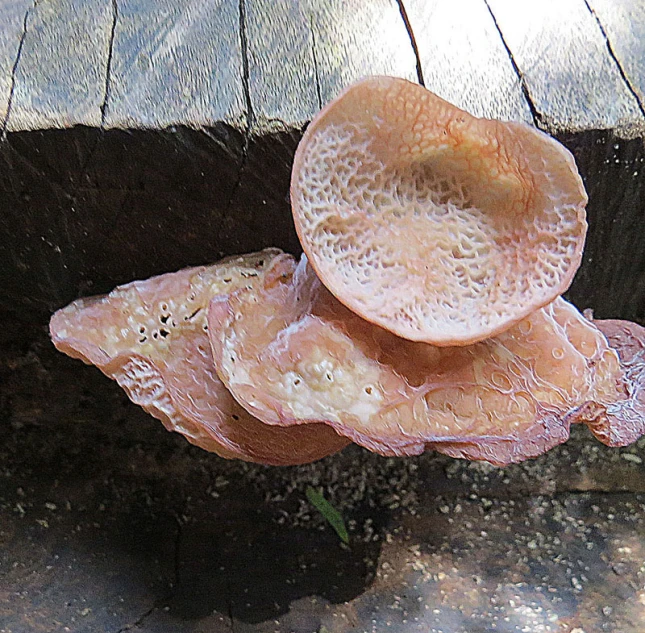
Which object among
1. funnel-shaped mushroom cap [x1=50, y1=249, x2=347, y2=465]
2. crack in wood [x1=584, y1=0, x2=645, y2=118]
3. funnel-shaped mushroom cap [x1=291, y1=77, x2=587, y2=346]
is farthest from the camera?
crack in wood [x1=584, y1=0, x2=645, y2=118]

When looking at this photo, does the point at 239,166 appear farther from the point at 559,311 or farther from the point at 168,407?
the point at 559,311

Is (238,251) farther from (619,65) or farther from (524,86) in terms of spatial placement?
(619,65)

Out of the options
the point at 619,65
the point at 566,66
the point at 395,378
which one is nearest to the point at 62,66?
the point at 395,378

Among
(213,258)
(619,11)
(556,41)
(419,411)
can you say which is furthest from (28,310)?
(619,11)

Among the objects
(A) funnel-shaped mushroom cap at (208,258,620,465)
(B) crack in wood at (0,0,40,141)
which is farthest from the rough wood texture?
(A) funnel-shaped mushroom cap at (208,258,620,465)

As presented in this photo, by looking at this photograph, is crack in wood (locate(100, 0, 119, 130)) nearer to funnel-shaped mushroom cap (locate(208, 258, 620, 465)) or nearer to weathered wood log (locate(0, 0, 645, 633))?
weathered wood log (locate(0, 0, 645, 633))

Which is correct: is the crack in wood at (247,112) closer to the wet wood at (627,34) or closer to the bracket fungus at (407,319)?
the bracket fungus at (407,319)

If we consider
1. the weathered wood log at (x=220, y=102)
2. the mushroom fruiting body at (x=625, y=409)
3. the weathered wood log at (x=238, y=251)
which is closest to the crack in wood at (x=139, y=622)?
the weathered wood log at (x=238, y=251)

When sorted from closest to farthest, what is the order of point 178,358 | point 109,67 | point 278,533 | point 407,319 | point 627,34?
point 407,319 < point 178,358 < point 109,67 < point 627,34 < point 278,533
